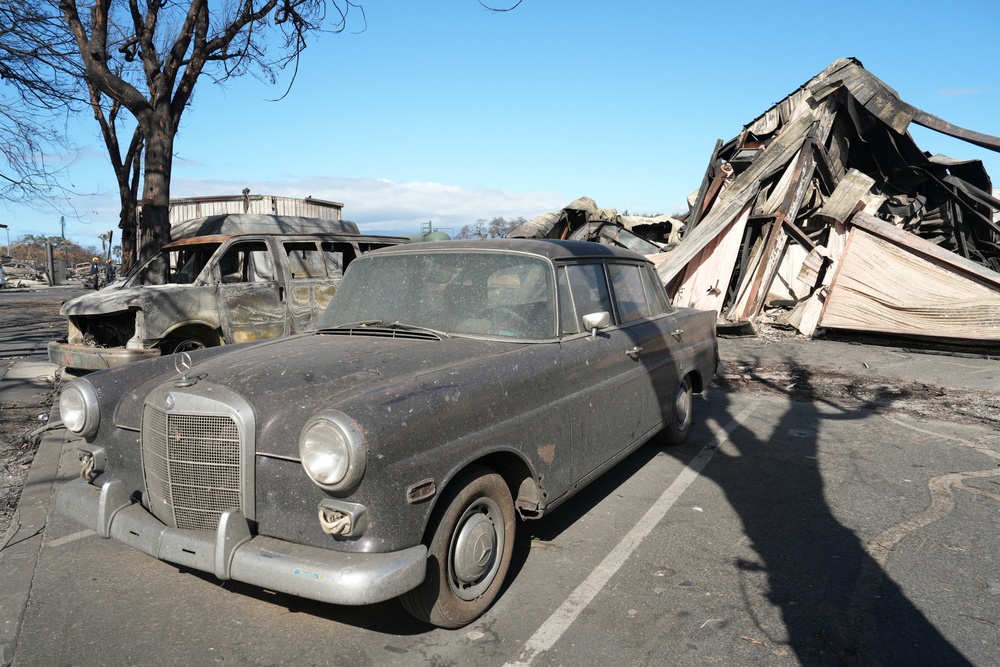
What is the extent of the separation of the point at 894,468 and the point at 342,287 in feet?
14.3

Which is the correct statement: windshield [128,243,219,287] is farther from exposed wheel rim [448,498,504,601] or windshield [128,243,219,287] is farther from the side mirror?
exposed wheel rim [448,498,504,601]

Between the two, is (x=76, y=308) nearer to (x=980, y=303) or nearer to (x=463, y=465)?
(x=463, y=465)

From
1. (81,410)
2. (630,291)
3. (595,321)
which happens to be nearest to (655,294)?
(630,291)

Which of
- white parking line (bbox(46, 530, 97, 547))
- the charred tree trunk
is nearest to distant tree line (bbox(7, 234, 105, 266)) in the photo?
the charred tree trunk

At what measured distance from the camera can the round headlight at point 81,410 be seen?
3273 mm

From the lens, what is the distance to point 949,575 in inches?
132

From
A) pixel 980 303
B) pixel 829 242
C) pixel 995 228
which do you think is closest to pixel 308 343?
pixel 980 303

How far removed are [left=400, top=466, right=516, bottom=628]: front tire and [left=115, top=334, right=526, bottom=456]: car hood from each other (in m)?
0.53

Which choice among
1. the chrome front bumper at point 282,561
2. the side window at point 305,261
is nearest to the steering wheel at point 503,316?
the chrome front bumper at point 282,561

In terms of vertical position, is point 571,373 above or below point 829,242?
below

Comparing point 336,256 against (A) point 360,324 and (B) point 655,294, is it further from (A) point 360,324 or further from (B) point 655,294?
(A) point 360,324

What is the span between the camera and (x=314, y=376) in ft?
9.71

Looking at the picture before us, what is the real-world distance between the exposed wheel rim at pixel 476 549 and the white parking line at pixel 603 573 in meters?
0.34

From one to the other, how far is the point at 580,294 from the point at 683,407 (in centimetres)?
195
